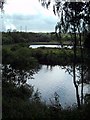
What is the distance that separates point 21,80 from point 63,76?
346 cm

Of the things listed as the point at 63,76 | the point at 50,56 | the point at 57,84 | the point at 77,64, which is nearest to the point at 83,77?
the point at 77,64

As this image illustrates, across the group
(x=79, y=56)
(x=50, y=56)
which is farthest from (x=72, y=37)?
(x=50, y=56)

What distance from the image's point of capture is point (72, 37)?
612cm

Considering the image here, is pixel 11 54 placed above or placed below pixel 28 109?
above

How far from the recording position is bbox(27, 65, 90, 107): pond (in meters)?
8.34

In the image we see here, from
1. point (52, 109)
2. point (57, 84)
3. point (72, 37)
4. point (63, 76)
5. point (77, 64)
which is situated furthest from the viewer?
point (63, 76)

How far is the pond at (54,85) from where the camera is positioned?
834 cm

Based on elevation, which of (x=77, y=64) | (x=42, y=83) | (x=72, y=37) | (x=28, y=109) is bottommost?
(x=42, y=83)

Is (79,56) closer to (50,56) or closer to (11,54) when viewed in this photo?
(11,54)

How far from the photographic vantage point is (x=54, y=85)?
32.4 ft

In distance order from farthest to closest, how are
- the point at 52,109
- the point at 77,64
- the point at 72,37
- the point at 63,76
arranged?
the point at 63,76
the point at 77,64
the point at 72,37
the point at 52,109

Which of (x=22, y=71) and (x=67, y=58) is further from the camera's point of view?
(x=22, y=71)

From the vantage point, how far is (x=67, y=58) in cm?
684

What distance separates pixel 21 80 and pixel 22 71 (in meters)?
0.28
